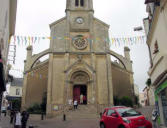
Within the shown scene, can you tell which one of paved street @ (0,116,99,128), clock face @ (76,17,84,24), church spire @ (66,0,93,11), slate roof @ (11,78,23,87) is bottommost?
paved street @ (0,116,99,128)

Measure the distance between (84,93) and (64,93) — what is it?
365 centimetres

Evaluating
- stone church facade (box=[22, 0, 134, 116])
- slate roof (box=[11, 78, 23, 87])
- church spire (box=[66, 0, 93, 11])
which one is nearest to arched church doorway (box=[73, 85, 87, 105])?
stone church facade (box=[22, 0, 134, 116])

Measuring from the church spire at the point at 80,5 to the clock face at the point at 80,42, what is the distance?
5.39 metres

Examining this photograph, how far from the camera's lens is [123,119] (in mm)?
7566

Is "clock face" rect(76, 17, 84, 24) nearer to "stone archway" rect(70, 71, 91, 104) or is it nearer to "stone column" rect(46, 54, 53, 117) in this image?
"stone column" rect(46, 54, 53, 117)

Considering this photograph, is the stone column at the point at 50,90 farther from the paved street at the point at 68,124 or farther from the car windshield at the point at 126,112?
the car windshield at the point at 126,112

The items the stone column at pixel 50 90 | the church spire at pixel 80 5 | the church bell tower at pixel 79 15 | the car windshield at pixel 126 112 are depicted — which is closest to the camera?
the car windshield at pixel 126 112

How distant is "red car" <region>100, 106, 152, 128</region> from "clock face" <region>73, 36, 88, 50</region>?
16.5 m

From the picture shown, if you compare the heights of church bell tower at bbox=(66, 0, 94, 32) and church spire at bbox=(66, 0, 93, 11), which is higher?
church spire at bbox=(66, 0, 93, 11)

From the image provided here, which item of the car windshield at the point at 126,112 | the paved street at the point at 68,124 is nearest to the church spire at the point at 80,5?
the paved street at the point at 68,124

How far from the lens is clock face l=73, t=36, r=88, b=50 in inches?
980

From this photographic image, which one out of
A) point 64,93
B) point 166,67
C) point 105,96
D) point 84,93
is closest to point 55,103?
point 64,93

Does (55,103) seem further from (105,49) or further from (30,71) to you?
(105,49)

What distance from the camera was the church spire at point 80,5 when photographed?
27.4 meters
